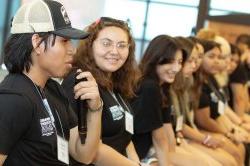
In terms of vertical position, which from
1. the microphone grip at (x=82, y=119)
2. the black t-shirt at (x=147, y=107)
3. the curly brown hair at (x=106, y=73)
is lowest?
the black t-shirt at (x=147, y=107)

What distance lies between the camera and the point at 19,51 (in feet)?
5.62

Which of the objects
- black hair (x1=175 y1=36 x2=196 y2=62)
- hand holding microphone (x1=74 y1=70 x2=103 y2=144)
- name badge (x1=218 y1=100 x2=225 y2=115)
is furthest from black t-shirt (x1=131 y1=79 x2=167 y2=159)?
name badge (x1=218 y1=100 x2=225 y2=115)

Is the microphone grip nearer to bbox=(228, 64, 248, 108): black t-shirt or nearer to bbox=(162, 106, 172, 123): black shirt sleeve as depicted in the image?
bbox=(162, 106, 172, 123): black shirt sleeve

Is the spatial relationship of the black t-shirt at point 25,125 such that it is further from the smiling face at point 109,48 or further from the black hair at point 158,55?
the black hair at point 158,55

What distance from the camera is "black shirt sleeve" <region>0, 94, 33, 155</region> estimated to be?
1560mm

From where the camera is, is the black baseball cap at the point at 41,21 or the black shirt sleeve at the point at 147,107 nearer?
the black baseball cap at the point at 41,21

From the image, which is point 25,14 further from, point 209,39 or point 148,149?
point 209,39

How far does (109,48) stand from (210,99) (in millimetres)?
2017

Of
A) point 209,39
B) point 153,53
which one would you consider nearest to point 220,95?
point 209,39

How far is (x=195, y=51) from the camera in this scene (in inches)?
144

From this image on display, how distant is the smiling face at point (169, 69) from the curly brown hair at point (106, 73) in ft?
1.24

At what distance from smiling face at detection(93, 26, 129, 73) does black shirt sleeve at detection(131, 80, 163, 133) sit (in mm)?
436

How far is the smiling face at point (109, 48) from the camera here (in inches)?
99.7

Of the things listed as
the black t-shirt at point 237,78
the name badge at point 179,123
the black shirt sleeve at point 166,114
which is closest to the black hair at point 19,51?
the black shirt sleeve at point 166,114
